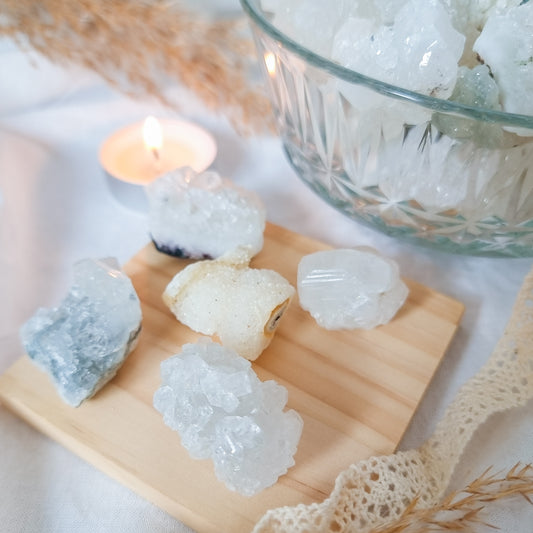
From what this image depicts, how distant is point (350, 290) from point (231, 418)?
0.17m

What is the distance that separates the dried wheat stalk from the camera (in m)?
0.41

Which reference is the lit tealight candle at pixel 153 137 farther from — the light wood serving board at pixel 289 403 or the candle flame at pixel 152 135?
the light wood serving board at pixel 289 403

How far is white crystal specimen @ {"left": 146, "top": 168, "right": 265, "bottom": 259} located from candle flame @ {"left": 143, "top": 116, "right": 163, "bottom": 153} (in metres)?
0.16

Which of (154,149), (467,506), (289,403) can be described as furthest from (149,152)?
(467,506)

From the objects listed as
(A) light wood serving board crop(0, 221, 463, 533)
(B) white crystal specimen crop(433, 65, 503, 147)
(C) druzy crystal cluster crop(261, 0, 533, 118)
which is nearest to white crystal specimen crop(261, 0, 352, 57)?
(C) druzy crystal cluster crop(261, 0, 533, 118)

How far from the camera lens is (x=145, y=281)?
0.59m

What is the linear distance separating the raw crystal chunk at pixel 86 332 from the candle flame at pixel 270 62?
0.78 feet

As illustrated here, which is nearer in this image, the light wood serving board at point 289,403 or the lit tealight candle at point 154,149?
the light wood serving board at point 289,403

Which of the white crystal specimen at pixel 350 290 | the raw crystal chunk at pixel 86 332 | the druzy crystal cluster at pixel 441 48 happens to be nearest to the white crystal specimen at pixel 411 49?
the druzy crystal cluster at pixel 441 48

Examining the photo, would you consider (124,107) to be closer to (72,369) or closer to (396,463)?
(72,369)

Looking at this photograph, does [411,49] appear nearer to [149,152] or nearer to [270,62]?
[270,62]

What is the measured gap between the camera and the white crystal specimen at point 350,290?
0.53 metres

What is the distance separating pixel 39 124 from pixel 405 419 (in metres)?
0.63

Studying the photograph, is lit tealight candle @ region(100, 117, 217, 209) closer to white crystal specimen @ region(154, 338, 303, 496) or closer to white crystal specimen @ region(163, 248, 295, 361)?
white crystal specimen @ region(163, 248, 295, 361)
